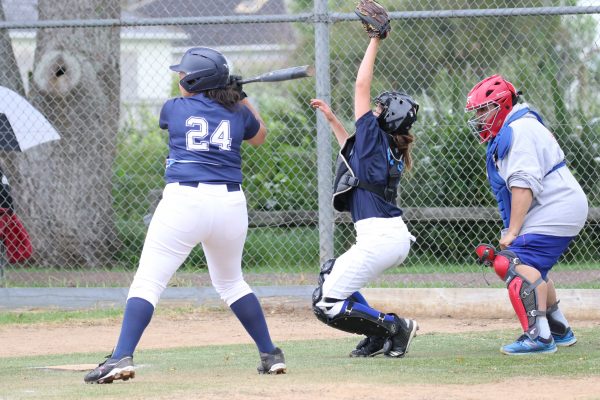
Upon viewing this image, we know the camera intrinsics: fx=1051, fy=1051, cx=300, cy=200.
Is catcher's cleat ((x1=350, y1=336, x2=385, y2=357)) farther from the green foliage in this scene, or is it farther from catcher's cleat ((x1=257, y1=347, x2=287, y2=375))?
the green foliage

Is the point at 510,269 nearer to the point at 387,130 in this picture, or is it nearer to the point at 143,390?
the point at 387,130

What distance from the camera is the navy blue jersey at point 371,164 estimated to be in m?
6.03

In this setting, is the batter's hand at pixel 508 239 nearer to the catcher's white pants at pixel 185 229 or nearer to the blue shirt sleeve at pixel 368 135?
the blue shirt sleeve at pixel 368 135

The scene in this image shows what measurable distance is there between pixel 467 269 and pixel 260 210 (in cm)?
234

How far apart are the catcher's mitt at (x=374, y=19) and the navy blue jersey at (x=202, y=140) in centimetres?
106

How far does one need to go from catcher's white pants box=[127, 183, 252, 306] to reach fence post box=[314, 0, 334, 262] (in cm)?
356

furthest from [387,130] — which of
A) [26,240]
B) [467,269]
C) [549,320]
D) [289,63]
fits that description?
[289,63]

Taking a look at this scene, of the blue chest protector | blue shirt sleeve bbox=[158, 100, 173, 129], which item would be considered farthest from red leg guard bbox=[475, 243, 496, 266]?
blue shirt sleeve bbox=[158, 100, 173, 129]

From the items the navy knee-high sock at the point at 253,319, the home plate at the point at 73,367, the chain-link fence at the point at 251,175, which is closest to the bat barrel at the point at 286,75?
the navy knee-high sock at the point at 253,319

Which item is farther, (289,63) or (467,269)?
(289,63)

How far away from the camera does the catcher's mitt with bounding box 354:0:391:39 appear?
611 cm

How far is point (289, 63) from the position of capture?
18.9 metres

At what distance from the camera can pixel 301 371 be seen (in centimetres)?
572

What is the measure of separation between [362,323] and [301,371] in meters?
0.61
